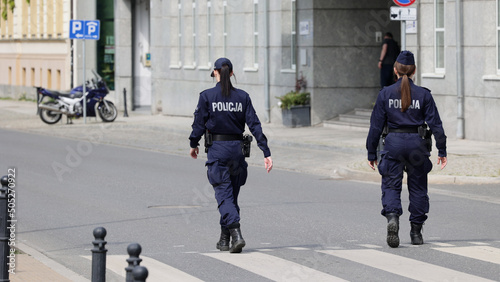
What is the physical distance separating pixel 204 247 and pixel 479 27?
13.1 meters

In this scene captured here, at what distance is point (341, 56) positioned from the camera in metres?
28.0

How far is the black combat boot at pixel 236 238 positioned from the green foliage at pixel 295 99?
17973 millimetres

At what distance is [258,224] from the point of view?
11914 mm

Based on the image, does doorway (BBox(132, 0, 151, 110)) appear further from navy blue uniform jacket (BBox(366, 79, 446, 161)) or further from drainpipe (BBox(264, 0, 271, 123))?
navy blue uniform jacket (BBox(366, 79, 446, 161))

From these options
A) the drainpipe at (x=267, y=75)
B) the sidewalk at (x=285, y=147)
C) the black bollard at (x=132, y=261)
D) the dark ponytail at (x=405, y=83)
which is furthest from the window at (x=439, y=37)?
the black bollard at (x=132, y=261)

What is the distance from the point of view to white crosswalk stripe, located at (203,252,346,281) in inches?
342

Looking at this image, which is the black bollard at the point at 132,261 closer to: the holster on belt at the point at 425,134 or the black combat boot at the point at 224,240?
the black combat boot at the point at 224,240

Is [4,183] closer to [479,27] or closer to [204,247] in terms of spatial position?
[204,247]

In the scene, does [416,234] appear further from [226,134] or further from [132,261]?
[132,261]

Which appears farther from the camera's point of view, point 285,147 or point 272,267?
point 285,147

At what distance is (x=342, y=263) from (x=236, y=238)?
1.01 metres

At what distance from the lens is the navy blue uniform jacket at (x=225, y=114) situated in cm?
986

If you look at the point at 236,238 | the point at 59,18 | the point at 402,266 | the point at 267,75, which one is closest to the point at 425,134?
the point at 402,266

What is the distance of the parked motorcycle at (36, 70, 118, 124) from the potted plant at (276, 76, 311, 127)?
21.2 ft
